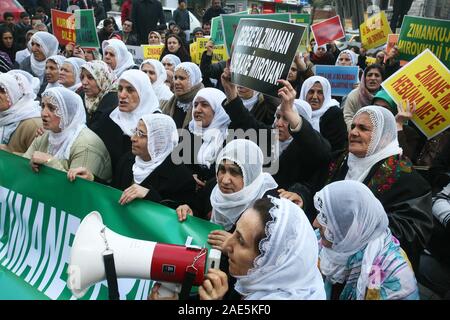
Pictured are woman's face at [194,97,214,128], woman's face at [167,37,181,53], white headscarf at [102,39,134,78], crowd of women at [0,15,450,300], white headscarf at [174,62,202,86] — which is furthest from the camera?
woman's face at [167,37,181,53]

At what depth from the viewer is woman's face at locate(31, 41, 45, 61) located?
732 centimetres

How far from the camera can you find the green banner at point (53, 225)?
2842 mm

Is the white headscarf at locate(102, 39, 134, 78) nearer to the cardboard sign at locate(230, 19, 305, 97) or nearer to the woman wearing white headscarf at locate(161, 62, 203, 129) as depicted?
the woman wearing white headscarf at locate(161, 62, 203, 129)

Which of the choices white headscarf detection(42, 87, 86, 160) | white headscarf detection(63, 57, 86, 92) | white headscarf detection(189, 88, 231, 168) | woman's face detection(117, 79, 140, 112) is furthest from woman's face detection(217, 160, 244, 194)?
white headscarf detection(63, 57, 86, 92)

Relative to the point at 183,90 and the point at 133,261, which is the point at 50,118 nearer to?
the point at 183,90

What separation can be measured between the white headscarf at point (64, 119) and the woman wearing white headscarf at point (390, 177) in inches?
78.8

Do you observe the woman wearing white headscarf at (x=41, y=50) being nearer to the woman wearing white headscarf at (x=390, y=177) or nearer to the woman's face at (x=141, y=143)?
the woman's face at (x=141, y=143)

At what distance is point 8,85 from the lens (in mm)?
4477

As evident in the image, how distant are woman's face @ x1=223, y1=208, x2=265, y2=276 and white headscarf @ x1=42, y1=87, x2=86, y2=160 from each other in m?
2.12

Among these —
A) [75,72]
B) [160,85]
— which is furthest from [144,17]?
[75,72]

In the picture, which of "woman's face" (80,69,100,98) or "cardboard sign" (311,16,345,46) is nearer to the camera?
"woman's face" (80,69,100,98)

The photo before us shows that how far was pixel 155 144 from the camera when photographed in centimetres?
344

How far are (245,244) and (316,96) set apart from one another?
3.35m

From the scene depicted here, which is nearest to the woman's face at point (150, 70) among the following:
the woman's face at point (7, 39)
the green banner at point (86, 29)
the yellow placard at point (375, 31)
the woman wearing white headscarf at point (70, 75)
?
the woman wearing white headscarf at point (70, 75)
